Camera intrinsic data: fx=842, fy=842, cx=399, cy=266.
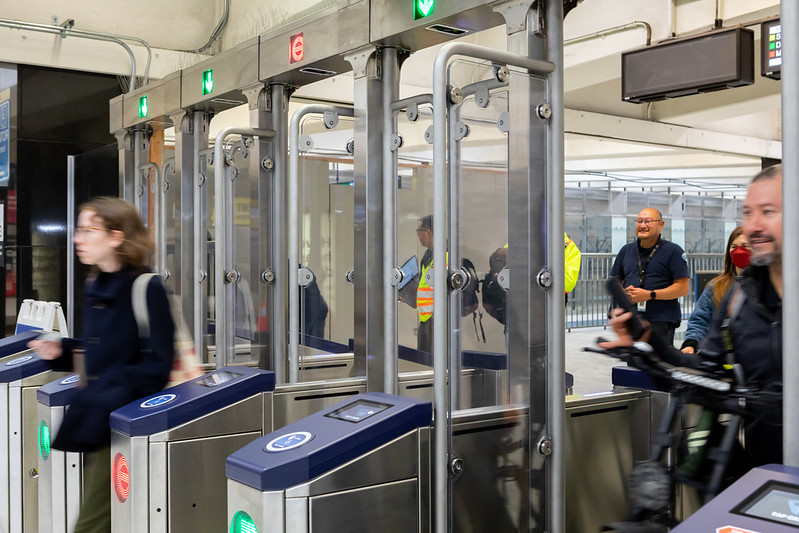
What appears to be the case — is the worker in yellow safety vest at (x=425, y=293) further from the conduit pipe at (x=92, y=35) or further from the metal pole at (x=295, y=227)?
the conduit pipe at (x=92, y=35)

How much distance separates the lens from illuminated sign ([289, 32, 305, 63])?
3275 millimetres

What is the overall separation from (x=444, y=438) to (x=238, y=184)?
1.84 metres

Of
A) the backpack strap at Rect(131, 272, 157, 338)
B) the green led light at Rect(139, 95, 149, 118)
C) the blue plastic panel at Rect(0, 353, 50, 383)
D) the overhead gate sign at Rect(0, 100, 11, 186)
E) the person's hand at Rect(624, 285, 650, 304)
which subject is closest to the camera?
the backpack strap at Rect(131, 272, 157, 338)

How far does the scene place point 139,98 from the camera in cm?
495

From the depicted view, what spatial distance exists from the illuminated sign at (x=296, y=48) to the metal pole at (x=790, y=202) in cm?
219

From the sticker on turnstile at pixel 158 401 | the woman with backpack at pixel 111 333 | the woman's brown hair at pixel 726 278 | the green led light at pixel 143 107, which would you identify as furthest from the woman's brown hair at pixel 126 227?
the green led light at pixel 143 107

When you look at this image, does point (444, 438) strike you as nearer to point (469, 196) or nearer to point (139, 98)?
point (469, 196)

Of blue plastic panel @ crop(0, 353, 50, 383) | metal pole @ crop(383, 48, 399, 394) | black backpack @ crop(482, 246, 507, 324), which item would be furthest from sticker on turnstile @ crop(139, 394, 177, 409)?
blue plastic panel @ crop(0, 353, 50, 383)

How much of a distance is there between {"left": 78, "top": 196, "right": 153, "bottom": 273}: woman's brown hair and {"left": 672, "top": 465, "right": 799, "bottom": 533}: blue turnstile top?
177cm

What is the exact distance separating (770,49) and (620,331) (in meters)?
2.66

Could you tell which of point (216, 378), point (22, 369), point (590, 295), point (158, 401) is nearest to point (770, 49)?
point (216, 378)

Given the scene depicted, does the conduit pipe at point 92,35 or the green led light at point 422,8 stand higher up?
the conduit pipe at point 92,35

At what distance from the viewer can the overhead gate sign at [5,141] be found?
593cm

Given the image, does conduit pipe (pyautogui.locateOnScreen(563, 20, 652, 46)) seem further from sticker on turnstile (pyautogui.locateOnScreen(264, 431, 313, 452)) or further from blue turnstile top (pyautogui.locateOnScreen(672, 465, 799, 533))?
blue turnstile top (pyautogui.locateOnScreen(672, 465, 799, 533))
